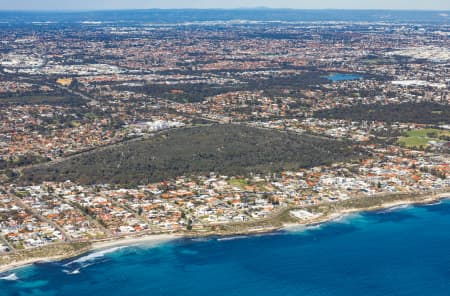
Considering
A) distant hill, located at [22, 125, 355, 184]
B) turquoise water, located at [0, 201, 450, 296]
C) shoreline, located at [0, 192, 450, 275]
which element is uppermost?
distant hill, located at [22, 125, 355, 184]

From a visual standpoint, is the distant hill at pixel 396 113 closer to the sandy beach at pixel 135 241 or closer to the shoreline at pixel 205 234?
the shoreline at pixel 205 234

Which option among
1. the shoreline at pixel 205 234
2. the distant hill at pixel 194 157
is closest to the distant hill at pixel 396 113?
the distant hill at pixel 194 157

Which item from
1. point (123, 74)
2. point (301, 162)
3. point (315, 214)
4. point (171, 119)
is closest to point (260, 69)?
point (123, 74)

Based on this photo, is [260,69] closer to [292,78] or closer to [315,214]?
[292,78]

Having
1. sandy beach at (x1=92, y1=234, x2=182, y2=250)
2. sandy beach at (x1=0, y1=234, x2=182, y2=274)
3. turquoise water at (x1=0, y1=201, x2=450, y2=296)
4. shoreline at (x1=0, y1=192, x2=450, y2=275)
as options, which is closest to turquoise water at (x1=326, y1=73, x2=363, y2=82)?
shoreline at (x1=0, y1=192, x2=450, y2=275)

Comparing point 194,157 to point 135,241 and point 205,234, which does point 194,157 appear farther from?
point 135,241

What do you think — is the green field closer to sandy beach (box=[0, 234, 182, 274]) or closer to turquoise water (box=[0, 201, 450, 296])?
turquoise water (box=[0, 201, 450, 296])

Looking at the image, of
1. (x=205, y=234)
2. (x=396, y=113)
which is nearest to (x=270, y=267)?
(x=205, y=234)
